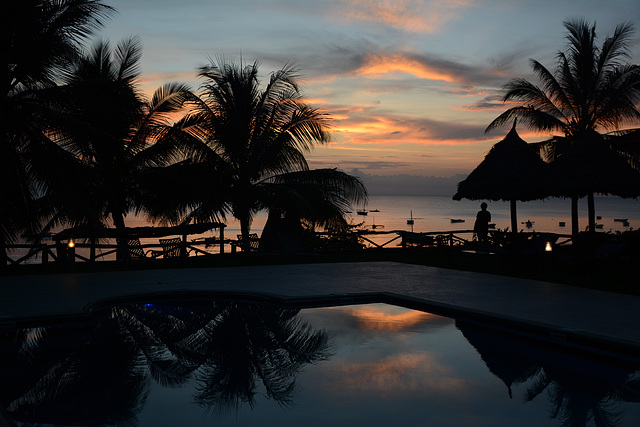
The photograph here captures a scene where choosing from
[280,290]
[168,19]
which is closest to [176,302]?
[280,290]

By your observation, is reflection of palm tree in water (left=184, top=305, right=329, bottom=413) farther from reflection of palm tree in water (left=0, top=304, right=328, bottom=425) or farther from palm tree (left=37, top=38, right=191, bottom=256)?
palm tree (left=37, top=38, right=191, bottom=256)

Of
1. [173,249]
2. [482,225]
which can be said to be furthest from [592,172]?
[173,249]

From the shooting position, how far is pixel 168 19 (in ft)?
51.9

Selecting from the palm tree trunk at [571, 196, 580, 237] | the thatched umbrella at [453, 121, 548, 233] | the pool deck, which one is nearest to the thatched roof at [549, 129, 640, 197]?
the thatched umbrella at [453, 121, 548, 233]

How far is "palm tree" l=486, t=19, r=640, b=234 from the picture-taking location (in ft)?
69.7

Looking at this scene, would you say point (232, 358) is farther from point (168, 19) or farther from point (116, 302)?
point (168, 19)

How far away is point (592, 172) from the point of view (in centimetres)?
1384

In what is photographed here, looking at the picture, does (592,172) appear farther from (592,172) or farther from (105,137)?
(105,137)

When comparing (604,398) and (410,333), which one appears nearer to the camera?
(604,398)

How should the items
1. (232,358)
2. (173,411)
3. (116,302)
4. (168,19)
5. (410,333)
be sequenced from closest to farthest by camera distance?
(173,411), (232,358), (410,333), (116,302), (168,19)

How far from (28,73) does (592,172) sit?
1369cm

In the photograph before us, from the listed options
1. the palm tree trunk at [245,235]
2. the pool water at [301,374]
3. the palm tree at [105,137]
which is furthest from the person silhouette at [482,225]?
the palm tree at [105,137]

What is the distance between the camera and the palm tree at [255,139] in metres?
17.5

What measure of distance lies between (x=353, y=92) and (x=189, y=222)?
347 inches
